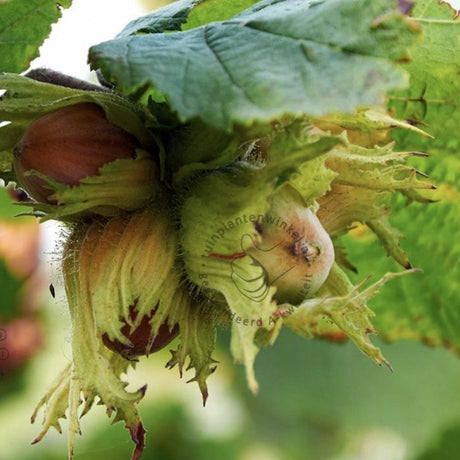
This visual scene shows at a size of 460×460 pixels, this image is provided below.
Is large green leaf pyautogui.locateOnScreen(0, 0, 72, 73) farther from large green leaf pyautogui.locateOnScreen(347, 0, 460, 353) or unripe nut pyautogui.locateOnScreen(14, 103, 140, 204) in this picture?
large green leaf pyautogui.locateOnScreen(347, 0, 460, 353)

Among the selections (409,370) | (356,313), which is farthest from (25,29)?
(409,370)

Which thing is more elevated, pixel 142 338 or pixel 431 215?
pixel 142 338

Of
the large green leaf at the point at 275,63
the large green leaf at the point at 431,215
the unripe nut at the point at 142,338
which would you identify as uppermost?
the large green leaf at the point at 275,63

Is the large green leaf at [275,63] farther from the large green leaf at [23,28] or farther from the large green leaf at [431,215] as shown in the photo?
the large green leaf at [431,215]

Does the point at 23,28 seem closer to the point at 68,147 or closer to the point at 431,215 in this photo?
the point at 68,147

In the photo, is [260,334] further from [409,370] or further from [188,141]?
[409,370]

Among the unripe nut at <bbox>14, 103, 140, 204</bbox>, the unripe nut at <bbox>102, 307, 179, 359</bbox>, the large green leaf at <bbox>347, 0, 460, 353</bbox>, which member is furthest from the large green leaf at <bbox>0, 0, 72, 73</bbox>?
the large green leaf at <bbox>347, 0, 460, 353</bbox>

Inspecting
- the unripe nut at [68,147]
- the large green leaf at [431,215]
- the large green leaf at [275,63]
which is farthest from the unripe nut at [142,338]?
the large green leaf at [431,215]

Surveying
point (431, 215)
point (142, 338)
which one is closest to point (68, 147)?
point (142, 338)
